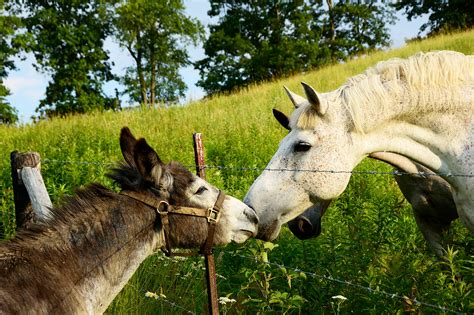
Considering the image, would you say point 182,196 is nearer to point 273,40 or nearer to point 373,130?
point 373,130

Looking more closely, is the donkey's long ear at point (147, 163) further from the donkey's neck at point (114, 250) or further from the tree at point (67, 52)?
the tree at point (67, 52)

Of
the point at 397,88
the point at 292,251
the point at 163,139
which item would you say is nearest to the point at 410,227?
the point at 292,251

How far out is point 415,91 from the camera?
3.92 metres

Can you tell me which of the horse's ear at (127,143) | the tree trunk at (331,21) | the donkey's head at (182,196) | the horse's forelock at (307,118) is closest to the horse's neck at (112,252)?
the donkey's head at (182,196)

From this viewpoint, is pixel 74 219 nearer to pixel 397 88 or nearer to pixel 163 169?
pixel 163 169

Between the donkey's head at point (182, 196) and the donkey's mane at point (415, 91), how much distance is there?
3.19ft

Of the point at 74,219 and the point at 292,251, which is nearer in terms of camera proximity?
the point at 74,219

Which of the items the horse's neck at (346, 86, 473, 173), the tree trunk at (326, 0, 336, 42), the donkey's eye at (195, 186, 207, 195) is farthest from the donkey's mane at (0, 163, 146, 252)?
the tree trunk at (326, 0, 336, 42)

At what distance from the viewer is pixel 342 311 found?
4.09 meters

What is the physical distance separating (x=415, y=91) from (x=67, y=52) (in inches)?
1307

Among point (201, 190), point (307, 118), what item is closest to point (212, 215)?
point (201, 190)

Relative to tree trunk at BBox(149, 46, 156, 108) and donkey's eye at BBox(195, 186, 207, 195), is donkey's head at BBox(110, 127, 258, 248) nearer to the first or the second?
donkey's eye at BBox(195, 186, 207, 195)

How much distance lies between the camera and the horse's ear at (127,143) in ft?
10.0

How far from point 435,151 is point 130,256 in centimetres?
252
